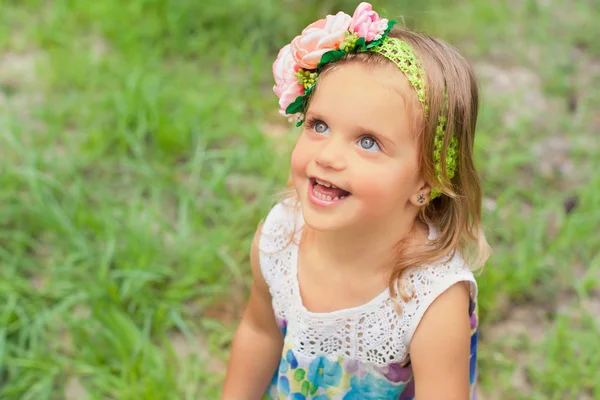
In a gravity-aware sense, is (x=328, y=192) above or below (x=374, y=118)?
below

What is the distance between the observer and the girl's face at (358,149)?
1.35m

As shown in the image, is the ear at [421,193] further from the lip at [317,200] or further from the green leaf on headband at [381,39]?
the green leaf on headband at [381,39]

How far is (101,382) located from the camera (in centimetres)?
212

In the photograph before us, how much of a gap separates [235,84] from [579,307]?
1726 millimetres

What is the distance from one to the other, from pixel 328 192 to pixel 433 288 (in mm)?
310

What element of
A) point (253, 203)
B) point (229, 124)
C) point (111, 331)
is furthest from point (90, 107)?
point (111, 331)

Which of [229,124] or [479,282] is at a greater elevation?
[229,124]

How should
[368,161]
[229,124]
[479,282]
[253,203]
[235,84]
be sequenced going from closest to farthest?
[368,161] → [479,282] → [253,203] → [229,124] → [235,84]

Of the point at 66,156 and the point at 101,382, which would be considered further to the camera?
the point at 66,156

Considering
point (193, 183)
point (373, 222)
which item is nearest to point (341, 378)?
point (373, 222)

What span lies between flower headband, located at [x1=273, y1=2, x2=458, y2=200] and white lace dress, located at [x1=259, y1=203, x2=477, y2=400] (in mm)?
228

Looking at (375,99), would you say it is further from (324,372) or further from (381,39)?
(324,372)

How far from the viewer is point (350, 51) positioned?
1.42 metres

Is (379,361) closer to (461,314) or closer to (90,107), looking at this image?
(461,314)
